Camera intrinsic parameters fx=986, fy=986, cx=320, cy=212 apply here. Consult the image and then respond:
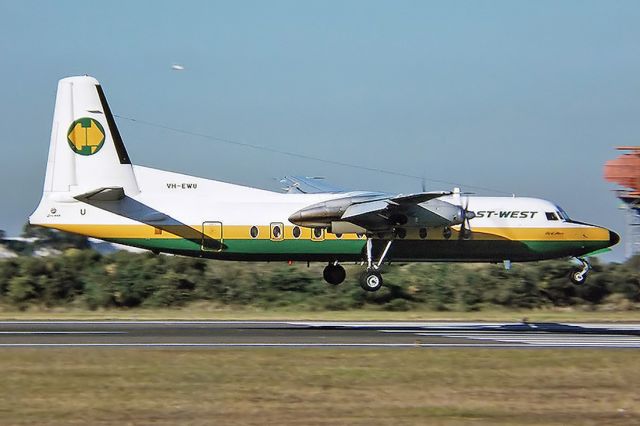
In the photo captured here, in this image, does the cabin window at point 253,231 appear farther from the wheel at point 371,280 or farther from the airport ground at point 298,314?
the wheel at point 371,280

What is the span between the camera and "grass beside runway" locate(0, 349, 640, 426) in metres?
14.7

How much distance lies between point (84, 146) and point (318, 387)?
1762 centimetres

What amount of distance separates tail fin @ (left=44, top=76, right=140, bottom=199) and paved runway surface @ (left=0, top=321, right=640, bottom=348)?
457cm

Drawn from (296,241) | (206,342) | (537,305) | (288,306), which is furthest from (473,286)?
(206,342)

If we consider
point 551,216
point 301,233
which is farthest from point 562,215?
point 301,233

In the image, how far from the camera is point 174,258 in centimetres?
4191

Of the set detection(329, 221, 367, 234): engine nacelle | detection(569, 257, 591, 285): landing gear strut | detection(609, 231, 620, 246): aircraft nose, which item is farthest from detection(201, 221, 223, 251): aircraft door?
detection(609, 231, 620, 246): aircraft nose

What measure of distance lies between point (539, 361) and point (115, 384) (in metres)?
8.98

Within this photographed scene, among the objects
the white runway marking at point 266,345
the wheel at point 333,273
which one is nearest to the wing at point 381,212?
the wheel at point 333,273

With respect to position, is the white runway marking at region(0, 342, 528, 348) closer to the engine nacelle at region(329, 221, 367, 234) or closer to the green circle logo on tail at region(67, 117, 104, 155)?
the engine nacelle at region(329, 221, 367, 234)

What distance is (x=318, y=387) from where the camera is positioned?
1717cm

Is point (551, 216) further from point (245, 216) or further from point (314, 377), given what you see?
point (314, 377)

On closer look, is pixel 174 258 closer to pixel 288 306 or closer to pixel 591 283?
pixel 288 306

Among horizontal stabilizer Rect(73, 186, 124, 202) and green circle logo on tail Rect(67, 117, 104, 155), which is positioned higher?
green circle logo on tail Rect(67, 117, 104, 155)
